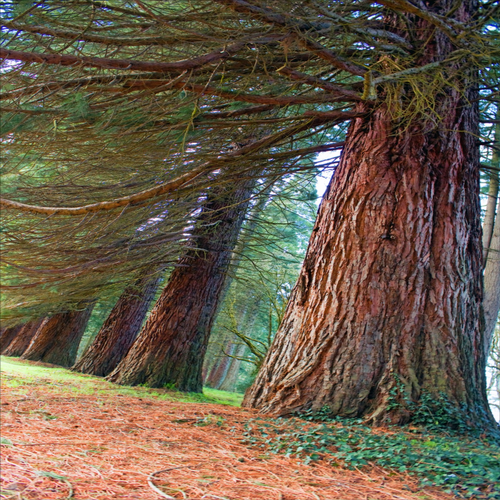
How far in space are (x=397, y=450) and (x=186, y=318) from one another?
425 cm

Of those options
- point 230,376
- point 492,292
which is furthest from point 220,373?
point 492,292

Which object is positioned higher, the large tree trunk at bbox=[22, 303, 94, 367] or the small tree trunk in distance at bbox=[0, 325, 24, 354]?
the large tree trunk at bbox=[22, 303, 94, 367]

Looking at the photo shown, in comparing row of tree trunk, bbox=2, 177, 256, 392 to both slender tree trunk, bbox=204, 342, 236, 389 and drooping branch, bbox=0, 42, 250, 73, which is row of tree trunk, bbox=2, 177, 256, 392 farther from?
slender tree trunk, bbox=204, 342, 236, 389

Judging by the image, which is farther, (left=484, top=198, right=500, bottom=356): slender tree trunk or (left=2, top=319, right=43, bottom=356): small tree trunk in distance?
(left=2, top=319, right=43, bottom=356): small tree trunk in distance

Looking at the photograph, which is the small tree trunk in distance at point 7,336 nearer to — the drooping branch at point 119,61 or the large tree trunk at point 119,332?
the large tree trunk at point 119,332

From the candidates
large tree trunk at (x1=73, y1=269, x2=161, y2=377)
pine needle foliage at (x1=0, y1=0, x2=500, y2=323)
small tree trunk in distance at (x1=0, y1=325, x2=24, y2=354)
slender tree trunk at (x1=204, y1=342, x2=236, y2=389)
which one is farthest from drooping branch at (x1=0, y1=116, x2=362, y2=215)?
slender tree trunk at (x1=204, y1=342, x2=236, y2=389)

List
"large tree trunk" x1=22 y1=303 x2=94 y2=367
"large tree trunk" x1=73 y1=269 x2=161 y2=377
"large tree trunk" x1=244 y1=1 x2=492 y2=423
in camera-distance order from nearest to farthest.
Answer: "large tree trunk" x1=244 y1=1 x2=492 y2=423 → "large tree trunk" x1=73 y1=269 x2=161 y2=377 → "large tree trunk" x1=22 y1=303 x2=94 y2=367

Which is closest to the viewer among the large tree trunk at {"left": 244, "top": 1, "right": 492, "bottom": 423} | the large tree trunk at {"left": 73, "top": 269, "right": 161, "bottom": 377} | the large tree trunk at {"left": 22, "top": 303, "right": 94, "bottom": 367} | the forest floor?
the forest floor

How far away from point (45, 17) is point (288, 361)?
3.17 metres

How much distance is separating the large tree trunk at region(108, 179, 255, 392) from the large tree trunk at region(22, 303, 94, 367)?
5191 millimetres

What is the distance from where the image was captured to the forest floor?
1.66 meters

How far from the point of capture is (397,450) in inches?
91.0

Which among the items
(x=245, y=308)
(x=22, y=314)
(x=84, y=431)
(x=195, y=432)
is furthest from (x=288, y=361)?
(x=245, y=308)

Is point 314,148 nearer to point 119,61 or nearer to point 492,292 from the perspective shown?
point 119,61
